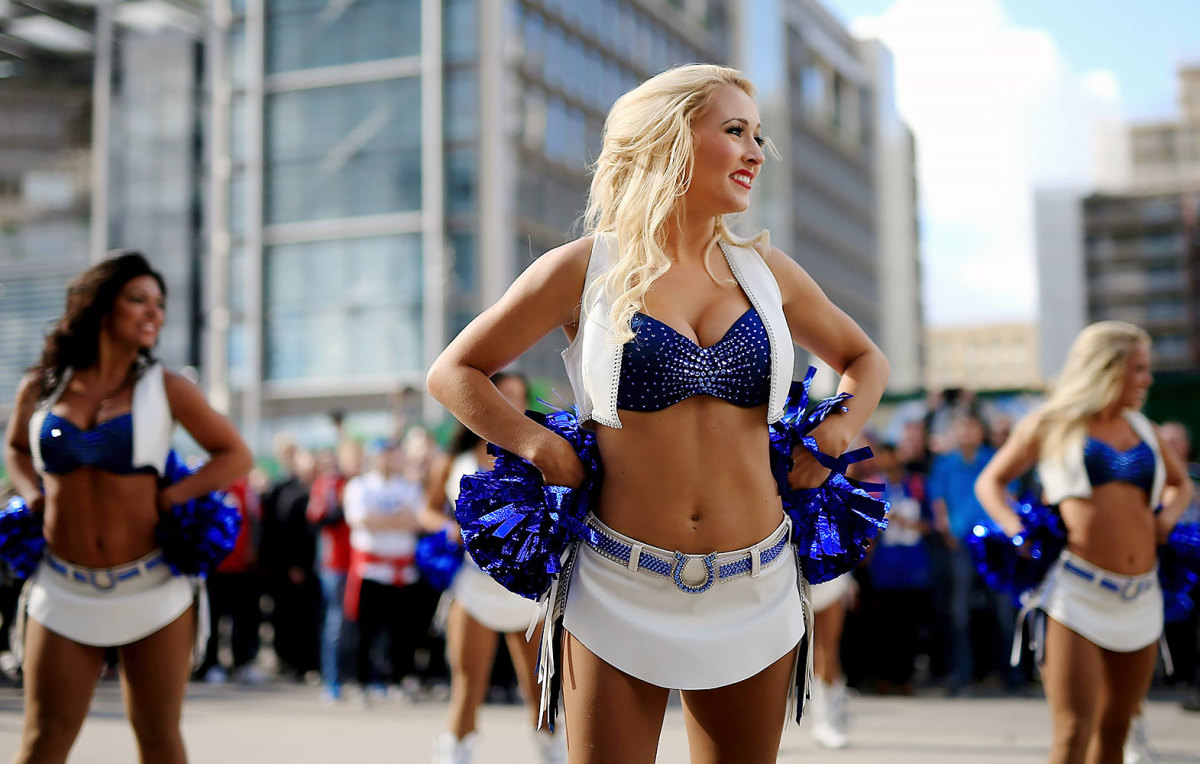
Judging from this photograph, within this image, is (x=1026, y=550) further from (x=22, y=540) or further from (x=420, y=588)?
(x=420, y=588)

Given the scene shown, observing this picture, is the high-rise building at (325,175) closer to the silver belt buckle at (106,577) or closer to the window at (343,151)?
the window at (343,151)

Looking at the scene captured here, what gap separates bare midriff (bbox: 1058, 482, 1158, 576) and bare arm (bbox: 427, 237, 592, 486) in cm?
266

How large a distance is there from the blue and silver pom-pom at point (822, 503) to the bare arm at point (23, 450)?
2.62m

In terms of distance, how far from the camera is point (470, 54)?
45.7 metres

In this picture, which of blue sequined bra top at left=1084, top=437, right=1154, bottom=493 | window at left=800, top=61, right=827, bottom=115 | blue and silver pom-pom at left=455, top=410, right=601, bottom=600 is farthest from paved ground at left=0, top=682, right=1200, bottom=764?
window at left=800, top=61, right=827, bottom=115

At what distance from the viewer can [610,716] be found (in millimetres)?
2725

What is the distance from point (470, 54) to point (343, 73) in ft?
17.2

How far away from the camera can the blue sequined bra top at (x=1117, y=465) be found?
4.72 meters

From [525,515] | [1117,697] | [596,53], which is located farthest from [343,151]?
[525,515]

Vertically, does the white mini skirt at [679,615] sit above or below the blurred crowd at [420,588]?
above

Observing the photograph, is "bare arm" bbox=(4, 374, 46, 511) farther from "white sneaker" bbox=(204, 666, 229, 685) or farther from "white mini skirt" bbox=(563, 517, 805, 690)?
"white sneaker" bbox=(204, 666, 229, 685)

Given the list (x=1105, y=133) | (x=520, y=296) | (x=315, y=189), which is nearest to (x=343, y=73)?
(x=315, y=189)

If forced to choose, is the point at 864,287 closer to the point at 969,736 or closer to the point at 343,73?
the point at 343,73

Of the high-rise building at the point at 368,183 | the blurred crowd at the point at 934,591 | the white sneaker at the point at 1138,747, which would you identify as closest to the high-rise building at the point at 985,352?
the high-rise building at the point at 368,183
